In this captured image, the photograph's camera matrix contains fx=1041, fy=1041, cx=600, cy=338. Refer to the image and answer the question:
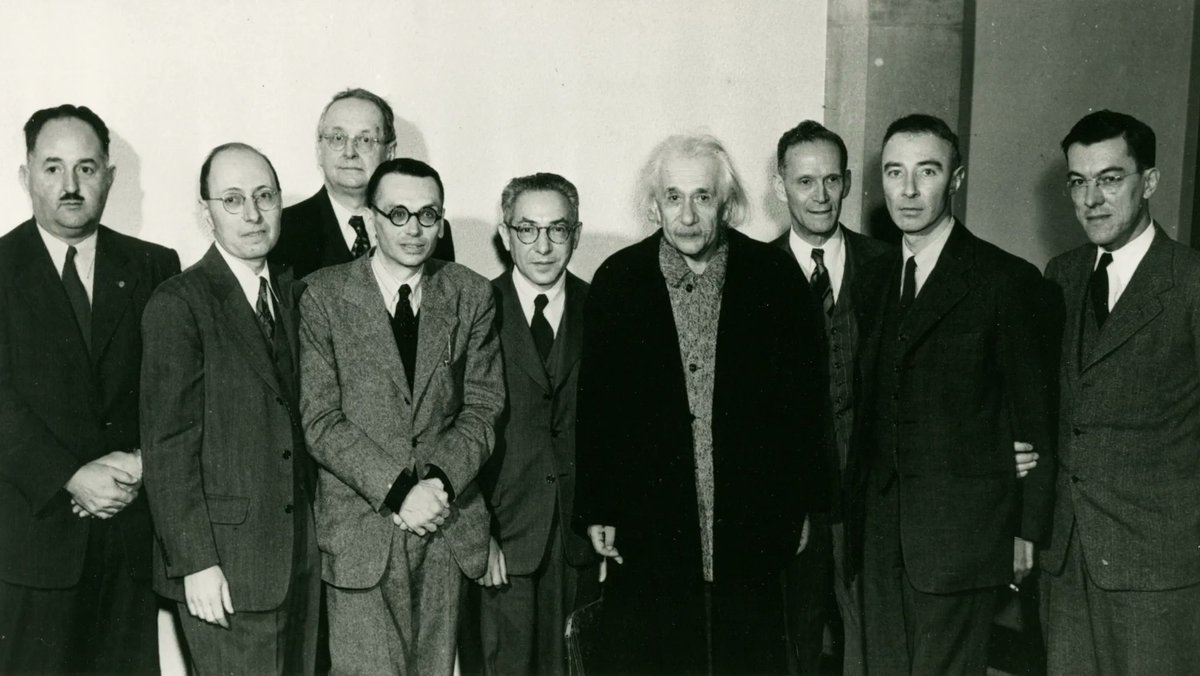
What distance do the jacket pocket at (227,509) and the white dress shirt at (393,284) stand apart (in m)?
0.70

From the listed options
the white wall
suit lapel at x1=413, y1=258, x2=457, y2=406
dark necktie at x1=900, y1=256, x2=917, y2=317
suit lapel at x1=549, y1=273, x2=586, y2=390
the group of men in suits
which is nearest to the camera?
the group of men in suits

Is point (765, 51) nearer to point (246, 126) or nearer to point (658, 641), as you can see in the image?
point (246, 126)

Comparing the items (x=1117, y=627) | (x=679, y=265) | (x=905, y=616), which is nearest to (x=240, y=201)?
(x=679, y=265)

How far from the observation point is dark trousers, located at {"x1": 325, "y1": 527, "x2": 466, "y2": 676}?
3.04m

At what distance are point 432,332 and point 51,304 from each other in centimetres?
114

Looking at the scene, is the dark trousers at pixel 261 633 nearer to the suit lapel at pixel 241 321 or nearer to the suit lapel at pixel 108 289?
the suit lapel at pixel 241 321

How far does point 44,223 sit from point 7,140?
836 mm

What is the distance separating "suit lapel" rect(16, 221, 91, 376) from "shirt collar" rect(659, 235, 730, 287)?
5.79 ft

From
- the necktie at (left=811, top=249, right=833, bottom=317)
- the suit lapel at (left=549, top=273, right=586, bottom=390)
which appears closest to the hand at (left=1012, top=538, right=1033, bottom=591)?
the necktie at (left=811, top=249, right=833, bottom=317)

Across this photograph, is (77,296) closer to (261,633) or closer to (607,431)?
(261,633)

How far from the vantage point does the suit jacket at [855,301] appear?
3.54 m

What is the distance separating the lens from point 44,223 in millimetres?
3234

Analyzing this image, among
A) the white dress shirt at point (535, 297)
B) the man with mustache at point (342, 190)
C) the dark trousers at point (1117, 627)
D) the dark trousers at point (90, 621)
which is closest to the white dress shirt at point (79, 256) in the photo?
the man with mustache at point (342, 190)

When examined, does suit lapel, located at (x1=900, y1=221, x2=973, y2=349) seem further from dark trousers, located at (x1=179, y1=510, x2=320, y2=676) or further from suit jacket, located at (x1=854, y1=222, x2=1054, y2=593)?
dark trousers, located at (x1=179, y1=510, x2=320, y2=676)
